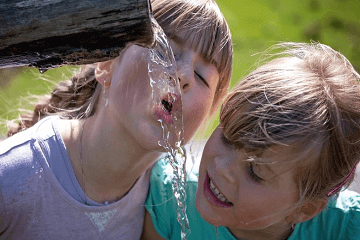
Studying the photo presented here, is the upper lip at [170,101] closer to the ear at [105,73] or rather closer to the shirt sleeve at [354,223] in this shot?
the ear at [105,73]

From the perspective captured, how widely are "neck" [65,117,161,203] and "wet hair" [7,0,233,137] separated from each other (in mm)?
165

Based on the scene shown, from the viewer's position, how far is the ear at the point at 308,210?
7.20 ft

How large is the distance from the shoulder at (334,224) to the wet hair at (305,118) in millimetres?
420

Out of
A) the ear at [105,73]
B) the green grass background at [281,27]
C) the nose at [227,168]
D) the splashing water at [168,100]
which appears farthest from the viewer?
the green grass background at [281,27]

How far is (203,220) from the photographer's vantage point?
2645 mm

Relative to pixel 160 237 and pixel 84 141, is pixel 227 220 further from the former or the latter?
pixel 84 141

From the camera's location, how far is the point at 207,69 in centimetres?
229

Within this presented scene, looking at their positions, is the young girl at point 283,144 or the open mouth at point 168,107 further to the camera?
the open mouth at point 168,107

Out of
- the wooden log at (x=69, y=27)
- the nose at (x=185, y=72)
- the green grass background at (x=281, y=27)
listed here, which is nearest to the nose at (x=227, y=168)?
the nose at (x=185, y=72)

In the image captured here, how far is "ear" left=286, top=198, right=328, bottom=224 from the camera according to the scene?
219 cm

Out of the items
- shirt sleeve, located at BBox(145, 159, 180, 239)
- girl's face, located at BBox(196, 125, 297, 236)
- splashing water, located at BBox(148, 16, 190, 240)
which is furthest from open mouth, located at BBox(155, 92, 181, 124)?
shirt sleeve, located at BBox(145, 159, 180, 239)

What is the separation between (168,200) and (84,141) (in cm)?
59

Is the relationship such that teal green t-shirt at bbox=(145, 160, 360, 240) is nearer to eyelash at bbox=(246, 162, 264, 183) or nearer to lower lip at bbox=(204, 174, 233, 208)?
→ lower lip at bbox=(204, 174, 233, 208)

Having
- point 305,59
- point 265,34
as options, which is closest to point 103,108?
point 305,59
